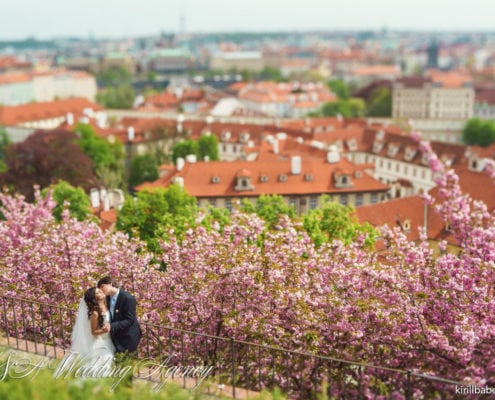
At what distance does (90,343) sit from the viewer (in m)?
11.4

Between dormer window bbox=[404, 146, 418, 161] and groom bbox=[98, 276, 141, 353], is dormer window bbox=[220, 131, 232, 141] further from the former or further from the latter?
groom bbox=[98, 276, 141, 353]

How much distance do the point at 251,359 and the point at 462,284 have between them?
4179mm

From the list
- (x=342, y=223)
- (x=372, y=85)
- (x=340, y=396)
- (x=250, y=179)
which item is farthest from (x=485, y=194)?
(x=372, y=85)

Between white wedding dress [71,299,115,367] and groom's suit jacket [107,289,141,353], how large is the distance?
114 mm

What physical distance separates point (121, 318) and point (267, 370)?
121 inches

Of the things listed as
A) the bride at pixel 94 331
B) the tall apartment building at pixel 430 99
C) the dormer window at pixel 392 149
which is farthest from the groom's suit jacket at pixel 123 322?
the tall apartment building at pixel 430 99

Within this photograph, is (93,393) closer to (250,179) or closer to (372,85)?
(250,179)

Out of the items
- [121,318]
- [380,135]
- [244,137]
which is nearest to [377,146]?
[380,135]

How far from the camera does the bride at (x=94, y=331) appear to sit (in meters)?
11.2

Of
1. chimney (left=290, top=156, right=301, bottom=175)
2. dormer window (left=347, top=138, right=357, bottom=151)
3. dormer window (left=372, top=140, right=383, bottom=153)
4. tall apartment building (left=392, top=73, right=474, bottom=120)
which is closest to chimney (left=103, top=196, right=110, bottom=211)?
chimney (left=290, top=156, right=301, bottom=175)

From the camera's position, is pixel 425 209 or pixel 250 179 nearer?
pixel 425 209

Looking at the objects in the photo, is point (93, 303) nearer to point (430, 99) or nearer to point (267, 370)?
point (267, 370)

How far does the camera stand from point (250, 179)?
43531 mm

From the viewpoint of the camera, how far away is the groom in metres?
11.3
